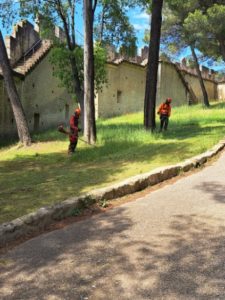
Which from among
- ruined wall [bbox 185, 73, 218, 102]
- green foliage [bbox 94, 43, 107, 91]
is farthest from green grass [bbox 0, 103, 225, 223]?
→ ruined wall [bbox 185, 73, 218, 102]

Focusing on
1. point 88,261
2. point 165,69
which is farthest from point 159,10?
point 165,69

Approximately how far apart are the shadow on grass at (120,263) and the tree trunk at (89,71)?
11.4 m

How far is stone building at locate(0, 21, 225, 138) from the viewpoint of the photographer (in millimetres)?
27297

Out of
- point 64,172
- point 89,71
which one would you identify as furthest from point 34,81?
point 64,172

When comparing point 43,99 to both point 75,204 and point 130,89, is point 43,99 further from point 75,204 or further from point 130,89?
point 75,204

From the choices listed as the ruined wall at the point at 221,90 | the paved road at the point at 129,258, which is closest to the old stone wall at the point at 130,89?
the ruined wall at the point at 221,90

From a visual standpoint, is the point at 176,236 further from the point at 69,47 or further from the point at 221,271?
the point at 69,47

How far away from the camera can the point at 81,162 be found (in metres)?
14.9

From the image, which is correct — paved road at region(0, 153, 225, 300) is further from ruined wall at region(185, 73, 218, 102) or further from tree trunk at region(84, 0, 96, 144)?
ruined wall at region(185, 73, 218, 102)

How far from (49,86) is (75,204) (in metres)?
22.7

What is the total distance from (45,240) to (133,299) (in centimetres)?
212

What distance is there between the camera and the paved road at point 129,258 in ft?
15.6

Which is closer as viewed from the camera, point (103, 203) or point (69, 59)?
point (103, 203)

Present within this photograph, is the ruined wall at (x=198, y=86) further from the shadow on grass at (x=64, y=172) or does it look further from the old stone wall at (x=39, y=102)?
the shadow on grass at (x=64, y=172)
